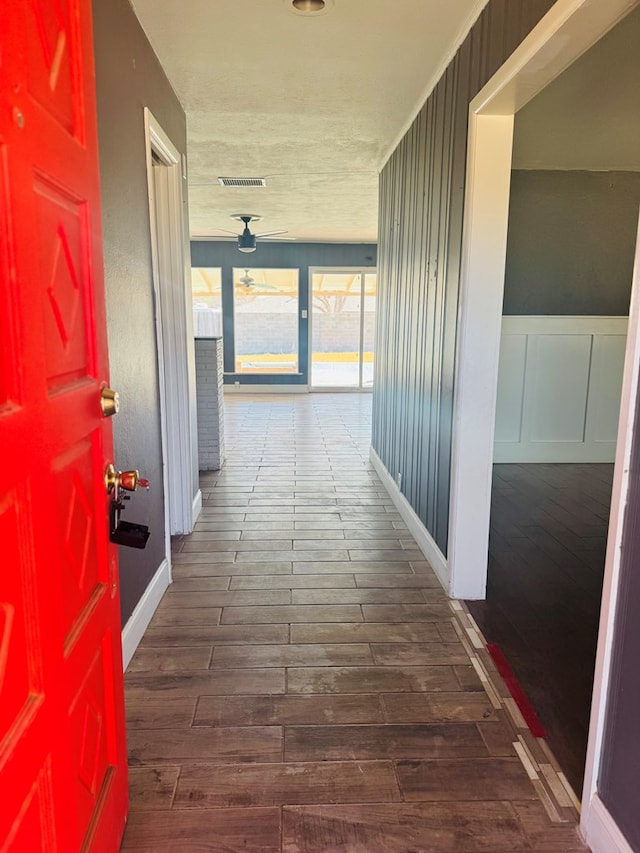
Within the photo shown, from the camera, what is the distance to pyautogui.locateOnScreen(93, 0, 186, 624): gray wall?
6.59 feet

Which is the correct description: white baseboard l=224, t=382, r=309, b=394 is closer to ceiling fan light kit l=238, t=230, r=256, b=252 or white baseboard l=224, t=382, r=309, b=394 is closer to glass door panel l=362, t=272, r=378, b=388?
glass door panel l=362, t=272, r=378, b=388

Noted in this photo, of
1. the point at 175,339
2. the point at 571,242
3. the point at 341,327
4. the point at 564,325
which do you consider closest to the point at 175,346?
the point at 175,339

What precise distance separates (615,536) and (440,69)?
101 inches

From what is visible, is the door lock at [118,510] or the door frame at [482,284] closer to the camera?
the door lock at [118,510]

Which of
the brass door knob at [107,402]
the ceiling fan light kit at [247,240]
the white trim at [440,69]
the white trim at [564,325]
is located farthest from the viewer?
the ceiling fan light kit at [247,240]

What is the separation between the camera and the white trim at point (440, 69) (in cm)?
235

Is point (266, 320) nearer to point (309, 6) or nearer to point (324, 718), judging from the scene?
point (309, 6)

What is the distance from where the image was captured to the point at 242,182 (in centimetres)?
549

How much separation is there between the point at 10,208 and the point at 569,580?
9.60 feet

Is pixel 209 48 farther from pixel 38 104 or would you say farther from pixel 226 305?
pixel 226 305

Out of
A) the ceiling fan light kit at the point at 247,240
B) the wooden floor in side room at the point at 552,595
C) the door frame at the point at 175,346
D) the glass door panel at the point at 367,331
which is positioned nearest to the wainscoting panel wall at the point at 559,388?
the wooden floor in side room at the point at 552,595

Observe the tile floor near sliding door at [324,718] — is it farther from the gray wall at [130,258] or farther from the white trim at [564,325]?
Result: the white trim at [564,325]

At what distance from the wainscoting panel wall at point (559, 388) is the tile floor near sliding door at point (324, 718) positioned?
8.00 feet

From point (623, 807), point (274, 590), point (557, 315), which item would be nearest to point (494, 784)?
point (623, 807)
